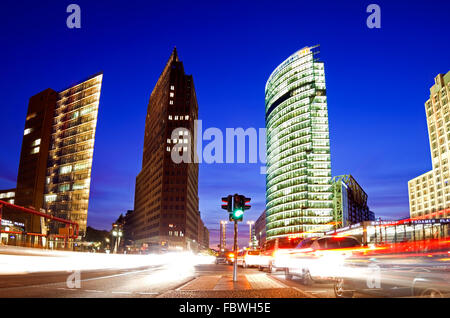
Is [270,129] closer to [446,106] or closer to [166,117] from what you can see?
[166,117]

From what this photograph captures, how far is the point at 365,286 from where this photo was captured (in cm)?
952

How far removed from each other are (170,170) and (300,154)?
159ft

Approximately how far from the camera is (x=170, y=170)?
436 ft

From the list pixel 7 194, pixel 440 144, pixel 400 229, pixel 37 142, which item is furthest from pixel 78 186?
pixel 440 144

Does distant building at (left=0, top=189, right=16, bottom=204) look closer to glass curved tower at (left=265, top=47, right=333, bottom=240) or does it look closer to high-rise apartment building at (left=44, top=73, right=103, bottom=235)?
high-rise apartment building at (left=44, top=73, right=103, bottom=235)

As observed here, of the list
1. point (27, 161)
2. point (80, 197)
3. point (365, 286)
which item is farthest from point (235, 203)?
point (27, 161)

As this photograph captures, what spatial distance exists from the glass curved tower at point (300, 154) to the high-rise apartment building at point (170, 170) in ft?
114

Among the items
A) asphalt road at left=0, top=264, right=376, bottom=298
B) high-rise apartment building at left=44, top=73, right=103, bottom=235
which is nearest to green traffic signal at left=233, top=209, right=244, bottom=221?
asphalt road at left=0, top=264, right=376, bottom=298

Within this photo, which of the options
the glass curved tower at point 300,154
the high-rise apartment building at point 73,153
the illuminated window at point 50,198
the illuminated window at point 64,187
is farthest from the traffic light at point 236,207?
the glass curved tower at point 300,154

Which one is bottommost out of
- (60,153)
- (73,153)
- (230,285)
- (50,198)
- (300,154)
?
(230,285)

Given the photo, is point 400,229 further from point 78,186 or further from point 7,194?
point 7,194

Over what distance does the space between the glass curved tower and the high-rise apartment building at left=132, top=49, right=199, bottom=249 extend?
34794mm

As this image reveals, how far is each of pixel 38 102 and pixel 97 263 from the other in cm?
10567

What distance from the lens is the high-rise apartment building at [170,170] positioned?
127m
